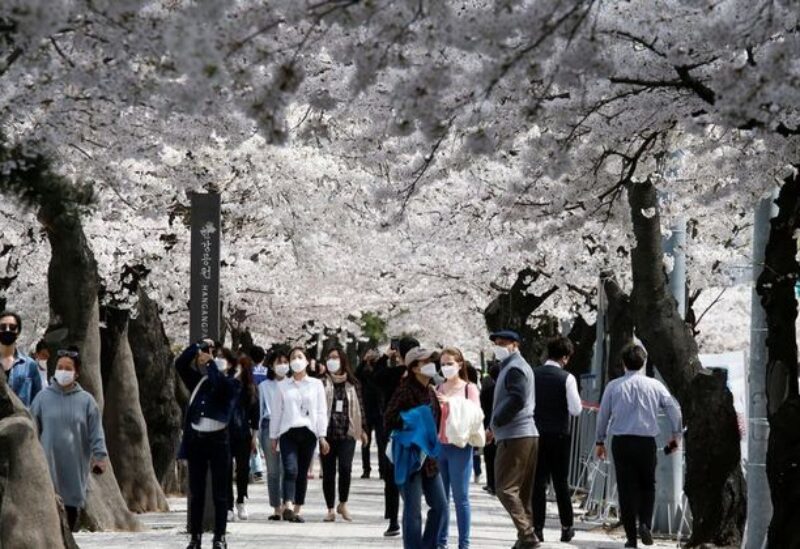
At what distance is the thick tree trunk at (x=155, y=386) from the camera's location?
81.7 ft

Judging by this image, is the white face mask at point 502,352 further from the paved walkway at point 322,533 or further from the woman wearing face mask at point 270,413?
the woman wearing face mask at point 270,413

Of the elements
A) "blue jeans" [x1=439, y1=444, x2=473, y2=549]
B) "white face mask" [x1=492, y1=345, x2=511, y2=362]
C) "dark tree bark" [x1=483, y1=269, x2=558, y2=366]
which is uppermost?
"dark tree bark" [x1=483, y1=269, x2=558, y2=366]

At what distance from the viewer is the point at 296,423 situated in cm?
1936

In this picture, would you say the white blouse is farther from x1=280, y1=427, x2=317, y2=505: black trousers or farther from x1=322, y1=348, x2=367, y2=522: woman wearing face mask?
x1=322, y1=348, x2=367, y2=522: woman wearing face mask

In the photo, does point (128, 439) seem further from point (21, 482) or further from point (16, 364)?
point (21, 482)

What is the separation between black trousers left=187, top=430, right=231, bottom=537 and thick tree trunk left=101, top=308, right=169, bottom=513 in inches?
278

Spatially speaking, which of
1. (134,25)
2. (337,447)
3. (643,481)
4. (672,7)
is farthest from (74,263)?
(134,25)

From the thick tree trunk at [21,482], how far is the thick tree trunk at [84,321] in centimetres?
576

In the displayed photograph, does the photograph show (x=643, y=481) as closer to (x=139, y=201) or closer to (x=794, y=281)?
(x=794, y=281)

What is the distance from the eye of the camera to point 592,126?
1269cm

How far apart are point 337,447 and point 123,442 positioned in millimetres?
3138

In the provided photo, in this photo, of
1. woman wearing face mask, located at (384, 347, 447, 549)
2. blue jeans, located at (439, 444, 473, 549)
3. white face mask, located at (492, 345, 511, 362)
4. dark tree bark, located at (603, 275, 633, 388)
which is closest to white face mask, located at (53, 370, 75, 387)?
woman wearing face mask, located at (384, 347, 447, 549)

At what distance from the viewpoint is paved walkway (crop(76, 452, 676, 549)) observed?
16328 millimetres

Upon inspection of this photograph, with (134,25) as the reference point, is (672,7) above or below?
above
